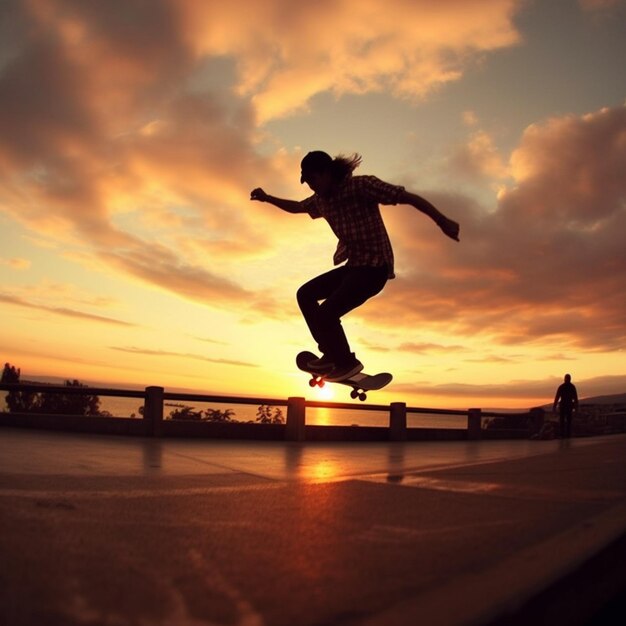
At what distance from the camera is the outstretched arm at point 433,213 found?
5062 millimetres

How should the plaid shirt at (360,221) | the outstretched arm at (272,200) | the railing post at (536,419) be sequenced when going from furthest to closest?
the railing post at (536,419) < the outstretched arm at (272,200) < the plaid shirt at (360,221)

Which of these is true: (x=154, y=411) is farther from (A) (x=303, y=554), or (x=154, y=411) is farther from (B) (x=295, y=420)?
(A) (x=303, y=554)

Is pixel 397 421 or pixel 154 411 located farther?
pixel 397 421

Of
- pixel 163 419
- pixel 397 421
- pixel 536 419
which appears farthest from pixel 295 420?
pixel 536 419

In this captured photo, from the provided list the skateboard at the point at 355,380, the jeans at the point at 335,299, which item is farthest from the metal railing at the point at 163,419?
the jeans at the point at 335,299

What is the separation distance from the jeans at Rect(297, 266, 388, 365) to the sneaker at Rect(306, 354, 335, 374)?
0.14 feet

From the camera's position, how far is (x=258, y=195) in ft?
20.0

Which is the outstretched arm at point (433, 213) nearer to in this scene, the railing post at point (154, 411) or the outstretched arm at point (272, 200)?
the outstretched arm at point (272, 200)

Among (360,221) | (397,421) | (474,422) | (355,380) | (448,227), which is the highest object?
(360,221)

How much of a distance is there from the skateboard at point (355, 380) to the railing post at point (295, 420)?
8026 millimetres

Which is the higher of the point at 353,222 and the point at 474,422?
the point at 353,222

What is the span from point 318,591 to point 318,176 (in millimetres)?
4142

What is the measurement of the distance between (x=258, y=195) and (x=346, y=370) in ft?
6.35

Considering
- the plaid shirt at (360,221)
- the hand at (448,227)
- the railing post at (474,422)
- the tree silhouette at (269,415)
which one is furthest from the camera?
the railing post at (474,422)
